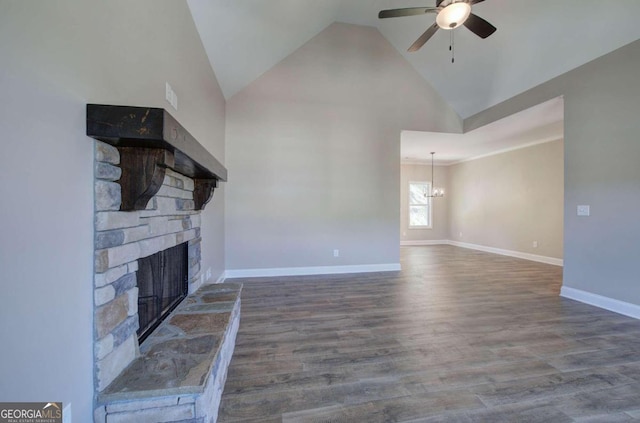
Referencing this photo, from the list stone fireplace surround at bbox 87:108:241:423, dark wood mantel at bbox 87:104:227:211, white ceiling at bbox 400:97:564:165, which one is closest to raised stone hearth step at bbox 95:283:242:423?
stone fireplace surround at bbox 87:108:241:423

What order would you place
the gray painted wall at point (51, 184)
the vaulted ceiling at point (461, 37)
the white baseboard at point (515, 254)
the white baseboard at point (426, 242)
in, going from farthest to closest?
the white baseboard at point (426, 242) < the white baseboard at point (515, 254) < the vaulted ceiling at point (461, 37) < the gray painted wall at point (51, 184)

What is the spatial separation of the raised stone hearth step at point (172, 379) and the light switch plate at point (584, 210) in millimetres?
4259

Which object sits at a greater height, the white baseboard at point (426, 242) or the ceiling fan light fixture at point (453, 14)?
the ceiling fan light fixture at point (453, 14)

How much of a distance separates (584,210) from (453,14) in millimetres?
2853

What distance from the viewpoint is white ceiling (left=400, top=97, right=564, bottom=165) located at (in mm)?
4212

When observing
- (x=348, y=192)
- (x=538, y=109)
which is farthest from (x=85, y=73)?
(x=538, y=109)

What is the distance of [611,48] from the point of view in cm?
296

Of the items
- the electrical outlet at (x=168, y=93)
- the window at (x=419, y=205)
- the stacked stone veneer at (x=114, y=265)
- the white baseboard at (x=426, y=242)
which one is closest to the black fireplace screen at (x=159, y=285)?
the stacked stone veneer at (x=114, y=265)

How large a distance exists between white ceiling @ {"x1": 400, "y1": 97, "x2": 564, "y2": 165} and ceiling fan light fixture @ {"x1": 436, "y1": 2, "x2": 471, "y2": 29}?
2154 mm

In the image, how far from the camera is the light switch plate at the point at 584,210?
326 centimetres

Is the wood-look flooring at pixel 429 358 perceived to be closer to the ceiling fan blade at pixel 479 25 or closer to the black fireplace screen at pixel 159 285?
the black fireplace screen at pixel 159 285

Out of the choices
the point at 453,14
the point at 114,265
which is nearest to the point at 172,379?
the point at 114,265

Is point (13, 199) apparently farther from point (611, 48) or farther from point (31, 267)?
point (611, 48)

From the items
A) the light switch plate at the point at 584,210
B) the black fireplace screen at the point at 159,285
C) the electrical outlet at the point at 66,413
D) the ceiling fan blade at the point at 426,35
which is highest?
A: the ceiling fan blade at the point at 426,35
